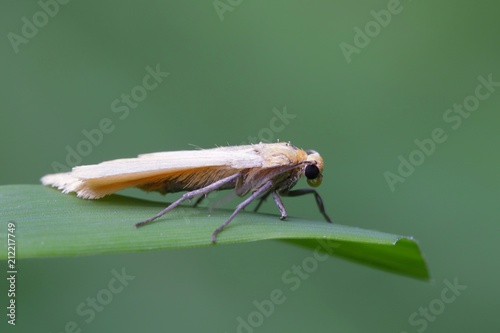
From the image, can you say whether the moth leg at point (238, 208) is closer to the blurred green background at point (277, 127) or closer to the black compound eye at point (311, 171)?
the black compound eye at point (311, 171)

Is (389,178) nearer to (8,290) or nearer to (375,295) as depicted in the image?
(375,295)

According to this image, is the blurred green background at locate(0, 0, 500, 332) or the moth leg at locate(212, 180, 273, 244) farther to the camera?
the blurred green background at locate(0, 0, 500, 332)

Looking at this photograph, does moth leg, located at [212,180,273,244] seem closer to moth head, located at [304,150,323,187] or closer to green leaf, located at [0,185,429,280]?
green leaf, located at [0,185,429,280]

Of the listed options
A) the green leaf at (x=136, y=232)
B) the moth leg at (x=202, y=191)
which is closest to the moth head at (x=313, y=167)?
the moth leg at (x=202, y=191)

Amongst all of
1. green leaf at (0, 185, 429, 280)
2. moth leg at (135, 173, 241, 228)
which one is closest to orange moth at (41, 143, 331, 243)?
moth leg at (135, 173, 241, 228)

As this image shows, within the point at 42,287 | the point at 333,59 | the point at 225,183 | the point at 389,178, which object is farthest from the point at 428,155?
the point at 42,287

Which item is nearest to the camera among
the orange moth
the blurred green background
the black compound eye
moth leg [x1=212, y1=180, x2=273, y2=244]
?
moth leg [x1=212, y1=180, x2=273, y2=244]

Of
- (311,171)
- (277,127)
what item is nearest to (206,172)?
(311,171)
